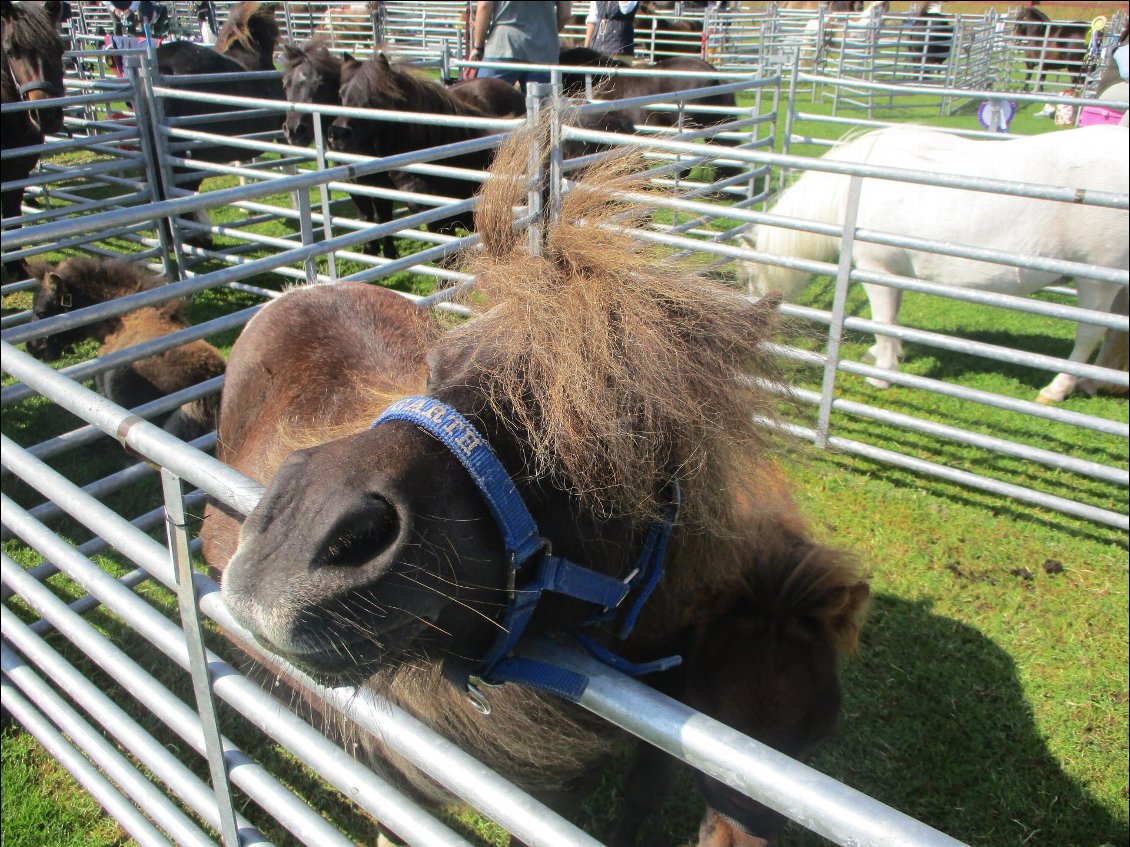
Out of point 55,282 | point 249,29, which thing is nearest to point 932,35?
point 249,29

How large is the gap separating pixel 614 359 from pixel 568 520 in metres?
0.30

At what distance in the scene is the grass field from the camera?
2.56 meters

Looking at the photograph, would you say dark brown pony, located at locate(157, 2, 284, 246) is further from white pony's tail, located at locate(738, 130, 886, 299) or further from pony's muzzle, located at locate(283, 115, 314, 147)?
white pony's tail, located at locate(738, 130, 886, 299)

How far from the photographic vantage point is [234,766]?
5.49 feet

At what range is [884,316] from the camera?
5.32 meters

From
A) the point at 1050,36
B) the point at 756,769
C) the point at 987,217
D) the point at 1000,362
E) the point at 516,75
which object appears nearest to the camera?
the point at 756,769

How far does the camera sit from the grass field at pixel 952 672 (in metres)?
2.56

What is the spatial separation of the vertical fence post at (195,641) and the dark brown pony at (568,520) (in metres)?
0.13

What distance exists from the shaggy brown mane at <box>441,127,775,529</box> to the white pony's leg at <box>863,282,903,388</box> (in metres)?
4.04

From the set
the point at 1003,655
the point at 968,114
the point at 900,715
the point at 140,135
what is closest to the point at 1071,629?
the point at 1003,655

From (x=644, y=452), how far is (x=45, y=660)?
202cm

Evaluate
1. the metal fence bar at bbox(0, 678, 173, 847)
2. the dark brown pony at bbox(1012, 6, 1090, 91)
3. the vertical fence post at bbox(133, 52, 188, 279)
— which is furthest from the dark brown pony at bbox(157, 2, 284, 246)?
the dark brown pony at bbox(1012, 6, 1090, 91)

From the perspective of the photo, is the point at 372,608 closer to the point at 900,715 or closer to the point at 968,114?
the point at 900,715

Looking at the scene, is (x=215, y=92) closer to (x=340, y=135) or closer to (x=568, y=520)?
(x=340, y=135)
